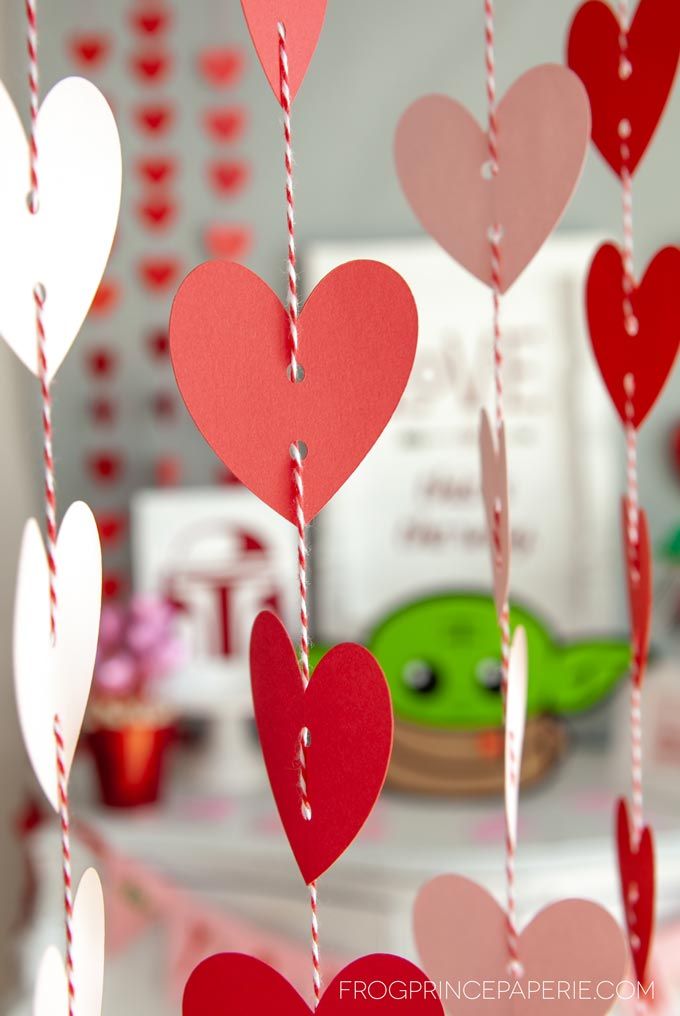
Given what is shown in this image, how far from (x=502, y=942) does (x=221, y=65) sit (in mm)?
1537

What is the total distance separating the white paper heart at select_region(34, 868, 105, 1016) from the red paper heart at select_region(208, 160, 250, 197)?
1.48m

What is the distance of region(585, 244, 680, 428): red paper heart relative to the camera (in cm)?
36

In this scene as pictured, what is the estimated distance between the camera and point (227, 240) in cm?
167

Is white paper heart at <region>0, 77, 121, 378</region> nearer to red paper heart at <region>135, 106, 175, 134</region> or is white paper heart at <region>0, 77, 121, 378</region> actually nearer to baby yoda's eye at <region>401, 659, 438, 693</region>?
baby yoda's eye at <region>401, 659, 438, 693</region>

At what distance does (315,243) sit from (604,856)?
96 centimetres

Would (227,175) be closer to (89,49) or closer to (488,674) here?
(89,49)

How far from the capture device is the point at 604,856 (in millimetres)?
1244

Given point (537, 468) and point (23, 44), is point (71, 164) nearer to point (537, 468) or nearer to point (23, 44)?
point (537, 468)

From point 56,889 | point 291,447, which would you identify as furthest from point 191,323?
point 56,889

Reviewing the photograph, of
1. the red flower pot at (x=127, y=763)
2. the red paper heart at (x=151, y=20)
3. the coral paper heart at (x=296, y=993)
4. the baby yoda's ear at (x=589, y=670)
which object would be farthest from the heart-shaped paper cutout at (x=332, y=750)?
the red paper heart at (x=151, y=20)

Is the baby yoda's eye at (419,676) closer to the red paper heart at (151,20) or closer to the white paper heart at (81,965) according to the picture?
the red paper heart at (151,20)

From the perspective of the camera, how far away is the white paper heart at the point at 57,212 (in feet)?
0.97

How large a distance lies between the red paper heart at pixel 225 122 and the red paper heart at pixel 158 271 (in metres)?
0.20

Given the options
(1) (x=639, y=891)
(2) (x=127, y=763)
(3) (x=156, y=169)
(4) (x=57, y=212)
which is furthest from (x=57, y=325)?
(3) (x=156, y=169)
